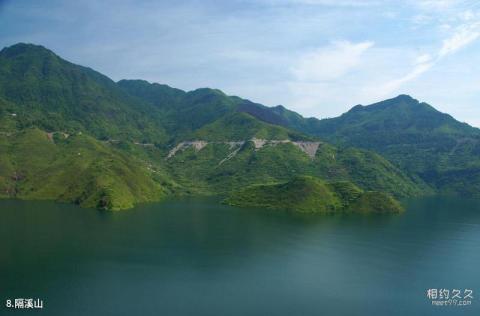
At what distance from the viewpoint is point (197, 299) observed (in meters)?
96.2

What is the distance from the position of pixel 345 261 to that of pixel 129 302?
71348 millimetres

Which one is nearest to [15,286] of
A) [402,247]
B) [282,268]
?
[282,268]

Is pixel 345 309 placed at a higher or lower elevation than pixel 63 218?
lower

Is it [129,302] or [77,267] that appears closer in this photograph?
[129,302]

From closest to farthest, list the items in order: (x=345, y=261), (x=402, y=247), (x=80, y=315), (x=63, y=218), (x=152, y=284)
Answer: (x=80, y=315) → (x=152, y=284) → (x=345, y=261) → (x=402, y=247) → (x=63, y=218)

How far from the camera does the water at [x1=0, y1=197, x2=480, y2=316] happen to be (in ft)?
309

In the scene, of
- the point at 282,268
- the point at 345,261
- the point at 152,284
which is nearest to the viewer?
the point at 152,284

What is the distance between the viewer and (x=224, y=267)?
407ft

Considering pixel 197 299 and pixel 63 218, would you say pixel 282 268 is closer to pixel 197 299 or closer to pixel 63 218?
pixel 197 299

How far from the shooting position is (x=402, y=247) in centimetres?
15962

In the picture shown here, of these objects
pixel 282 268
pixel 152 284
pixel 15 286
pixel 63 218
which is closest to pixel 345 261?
pixel 282 268

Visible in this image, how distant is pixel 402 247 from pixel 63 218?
458 feet

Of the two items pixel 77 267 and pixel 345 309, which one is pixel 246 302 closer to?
pixel 345 309

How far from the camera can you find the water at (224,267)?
9412 cm
